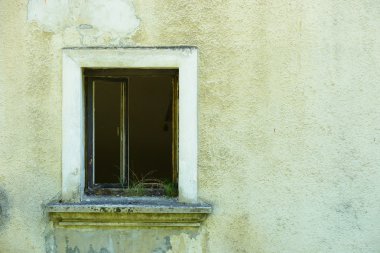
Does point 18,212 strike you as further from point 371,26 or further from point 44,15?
point 371,26

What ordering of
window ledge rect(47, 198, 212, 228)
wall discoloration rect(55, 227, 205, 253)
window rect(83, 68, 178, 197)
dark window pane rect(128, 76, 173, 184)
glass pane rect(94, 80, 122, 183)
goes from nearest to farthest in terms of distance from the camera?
window ledge rect(47, 198, 212, 228) < wall discoloration rect(55, 227, 205, 253) < window rect(83, 68, 178, 197) < glass pane rect(94, 80, 122, 183) < dark window pane rect(128, 76, 173, 184)

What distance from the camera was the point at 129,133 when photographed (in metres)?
7.92

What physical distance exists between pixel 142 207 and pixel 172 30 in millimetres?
1579

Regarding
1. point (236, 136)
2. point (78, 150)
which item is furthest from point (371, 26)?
point (78, 150)

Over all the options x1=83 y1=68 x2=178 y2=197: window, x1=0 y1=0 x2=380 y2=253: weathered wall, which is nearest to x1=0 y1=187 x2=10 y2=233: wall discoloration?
A: x1=83 y1=68 x2=178 y2=197: window

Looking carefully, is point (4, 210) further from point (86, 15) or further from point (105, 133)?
point (105, 133)

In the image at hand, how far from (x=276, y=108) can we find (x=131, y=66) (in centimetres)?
135

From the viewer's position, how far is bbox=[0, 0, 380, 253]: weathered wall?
424cm

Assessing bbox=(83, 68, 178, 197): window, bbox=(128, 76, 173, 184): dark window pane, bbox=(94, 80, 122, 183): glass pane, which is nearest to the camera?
bbox=(83, 68, 178, 197): window

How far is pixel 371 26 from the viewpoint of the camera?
4.23 meters

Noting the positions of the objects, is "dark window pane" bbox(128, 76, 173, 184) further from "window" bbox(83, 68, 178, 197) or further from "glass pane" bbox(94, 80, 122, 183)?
"glass pane" bbox(94, 80, 122, 183)

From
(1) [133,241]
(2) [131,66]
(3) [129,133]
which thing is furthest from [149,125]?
(1) [133,241]

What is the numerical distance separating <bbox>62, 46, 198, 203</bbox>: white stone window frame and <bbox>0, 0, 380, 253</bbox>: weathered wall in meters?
0.08

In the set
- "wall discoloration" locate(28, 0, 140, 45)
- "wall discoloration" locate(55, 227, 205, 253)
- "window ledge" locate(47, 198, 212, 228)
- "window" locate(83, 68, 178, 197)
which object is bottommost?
"wall discoloration" locate(55, 227, 205, 253)
